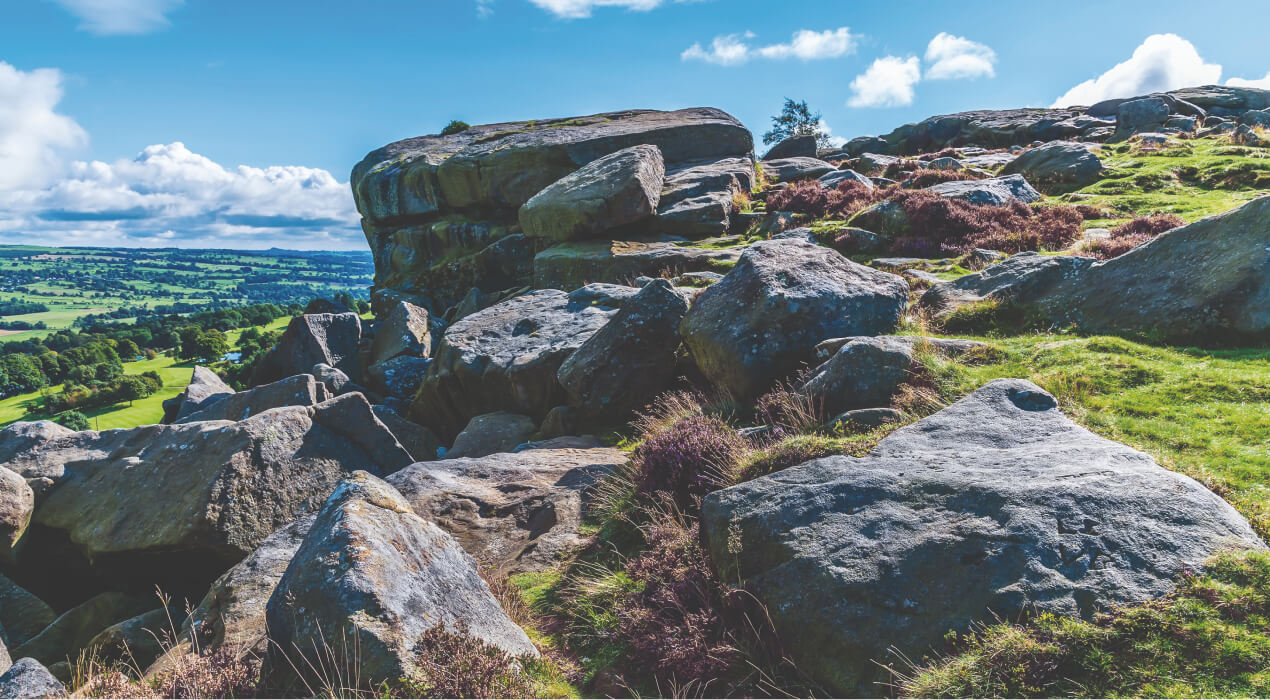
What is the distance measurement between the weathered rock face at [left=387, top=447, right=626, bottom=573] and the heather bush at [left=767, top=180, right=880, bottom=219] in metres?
21.8

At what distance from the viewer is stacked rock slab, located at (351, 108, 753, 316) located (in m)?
36.5

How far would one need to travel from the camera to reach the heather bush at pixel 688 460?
9883 millimetres

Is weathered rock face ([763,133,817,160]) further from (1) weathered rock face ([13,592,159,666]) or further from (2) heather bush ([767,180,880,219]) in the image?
(1) weathered rock face ([13,592,159,666])

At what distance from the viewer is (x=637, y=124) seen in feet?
141

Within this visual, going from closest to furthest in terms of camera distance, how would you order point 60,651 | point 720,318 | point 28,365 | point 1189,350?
1. point 60,651
2. point 1189,350
3. point 720,318
4. point 28,365

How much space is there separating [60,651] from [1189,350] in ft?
62.9

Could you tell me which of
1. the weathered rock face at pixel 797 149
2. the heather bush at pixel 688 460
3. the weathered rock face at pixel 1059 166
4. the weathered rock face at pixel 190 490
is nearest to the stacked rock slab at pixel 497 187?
the weathered rock face at pixel 797 149

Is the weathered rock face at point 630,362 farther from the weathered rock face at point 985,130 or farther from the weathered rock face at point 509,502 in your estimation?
the weathered rock face at point 985,130

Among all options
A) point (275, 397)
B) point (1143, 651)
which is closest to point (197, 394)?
point (275, 397)

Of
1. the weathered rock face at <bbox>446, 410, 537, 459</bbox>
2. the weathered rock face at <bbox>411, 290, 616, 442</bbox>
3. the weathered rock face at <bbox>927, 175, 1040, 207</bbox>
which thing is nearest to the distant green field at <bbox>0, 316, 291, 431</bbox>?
the weathered rock face at <bbox>411, 290, 616, 442</bbox>

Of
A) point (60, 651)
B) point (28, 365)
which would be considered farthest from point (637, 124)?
point (28, 365)

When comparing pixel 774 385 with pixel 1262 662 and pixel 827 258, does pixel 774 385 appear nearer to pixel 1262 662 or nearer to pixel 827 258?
pixel 827 258

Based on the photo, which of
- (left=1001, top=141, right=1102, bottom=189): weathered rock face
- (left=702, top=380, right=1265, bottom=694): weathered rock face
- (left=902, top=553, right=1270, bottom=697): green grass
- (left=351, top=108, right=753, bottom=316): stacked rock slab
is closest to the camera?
(left=902, top=553, right=1270, bottom=697): green grass

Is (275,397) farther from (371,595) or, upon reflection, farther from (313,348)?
(371,595)
